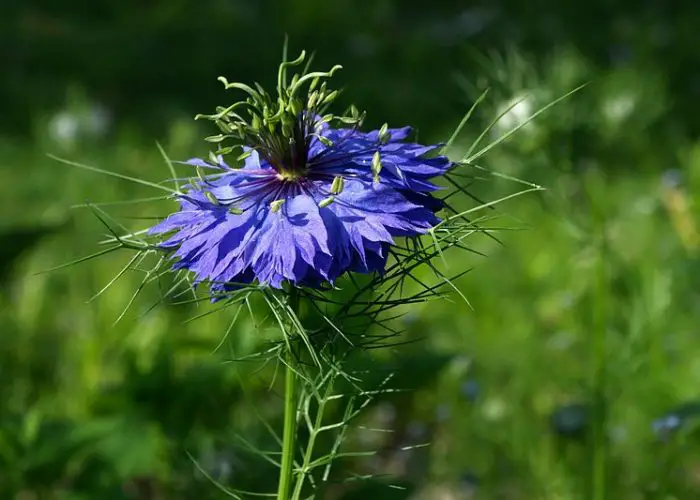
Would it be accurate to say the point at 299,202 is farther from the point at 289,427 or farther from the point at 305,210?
the point at 289,427

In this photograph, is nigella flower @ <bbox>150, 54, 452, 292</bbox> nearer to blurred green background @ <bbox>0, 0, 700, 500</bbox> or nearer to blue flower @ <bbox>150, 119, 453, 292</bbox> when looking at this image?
blue flower @ <bbox>150, 119, 453, 292</bbox>

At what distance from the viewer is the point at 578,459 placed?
6.00ft

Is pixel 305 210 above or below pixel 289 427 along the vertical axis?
above

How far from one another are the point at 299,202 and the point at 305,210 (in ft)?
0.05

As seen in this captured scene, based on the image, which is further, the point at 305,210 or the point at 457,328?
the point at 457,328

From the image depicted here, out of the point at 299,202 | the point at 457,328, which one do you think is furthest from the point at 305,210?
the point at 457,328

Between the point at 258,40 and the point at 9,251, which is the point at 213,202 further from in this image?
the point at 258,40

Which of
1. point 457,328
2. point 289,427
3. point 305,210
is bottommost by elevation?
point 289,427

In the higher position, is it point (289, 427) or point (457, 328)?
point (457, 328)

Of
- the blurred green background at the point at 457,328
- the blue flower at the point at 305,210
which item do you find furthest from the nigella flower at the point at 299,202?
the blurred green background at the point at 457,328

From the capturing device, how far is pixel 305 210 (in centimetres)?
88

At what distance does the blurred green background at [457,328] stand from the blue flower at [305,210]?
0.32 feet

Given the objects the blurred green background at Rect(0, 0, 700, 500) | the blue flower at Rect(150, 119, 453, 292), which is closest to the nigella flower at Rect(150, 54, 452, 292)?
the blue flower at Rect(150, 119, 453, 292)

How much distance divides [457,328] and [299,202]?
58.2 inches
